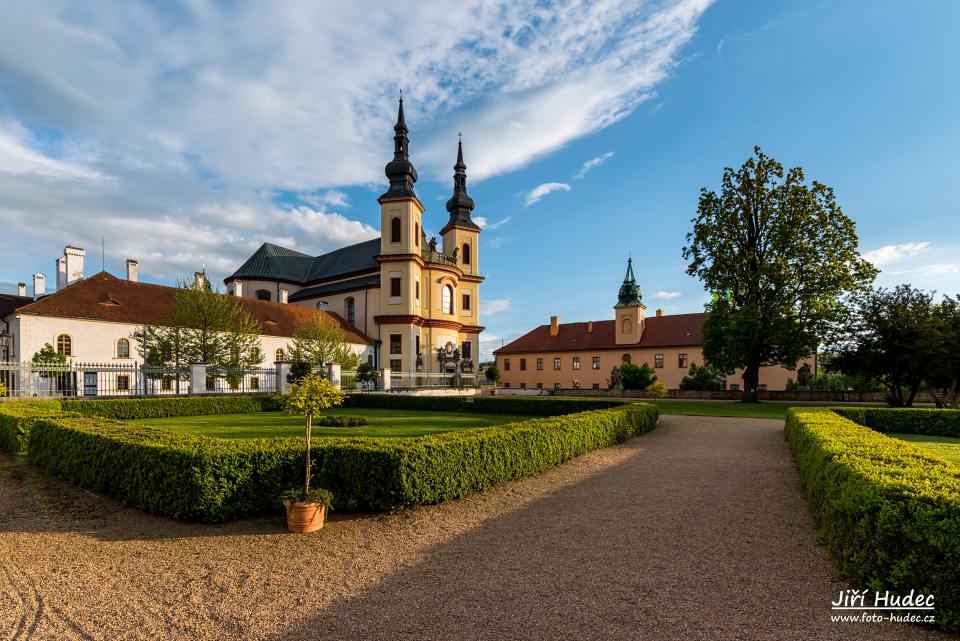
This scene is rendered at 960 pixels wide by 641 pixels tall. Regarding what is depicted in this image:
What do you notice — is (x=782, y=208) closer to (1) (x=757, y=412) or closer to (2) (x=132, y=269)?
(1) (x=757, y=412)

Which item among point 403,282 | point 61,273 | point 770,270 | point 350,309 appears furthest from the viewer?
point 350,309

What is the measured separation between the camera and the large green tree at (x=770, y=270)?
27438 mm

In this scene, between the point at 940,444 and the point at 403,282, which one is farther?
the point at 403,282

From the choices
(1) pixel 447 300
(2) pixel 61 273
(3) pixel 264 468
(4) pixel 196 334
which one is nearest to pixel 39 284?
(2) pixel 61 273

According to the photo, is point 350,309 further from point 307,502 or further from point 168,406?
point 307,502

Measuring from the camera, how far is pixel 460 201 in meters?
51.8

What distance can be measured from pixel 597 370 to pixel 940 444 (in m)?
37.1

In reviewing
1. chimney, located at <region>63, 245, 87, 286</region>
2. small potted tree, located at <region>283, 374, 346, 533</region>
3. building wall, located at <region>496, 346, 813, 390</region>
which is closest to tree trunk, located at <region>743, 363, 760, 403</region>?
building wall, located at <region>496, 346, 813, 390</region>

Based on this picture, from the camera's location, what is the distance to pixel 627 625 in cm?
408

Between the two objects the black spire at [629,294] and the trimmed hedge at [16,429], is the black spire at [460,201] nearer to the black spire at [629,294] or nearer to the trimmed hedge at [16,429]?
the black spire at [629,294]

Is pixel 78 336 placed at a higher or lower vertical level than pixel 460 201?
lower

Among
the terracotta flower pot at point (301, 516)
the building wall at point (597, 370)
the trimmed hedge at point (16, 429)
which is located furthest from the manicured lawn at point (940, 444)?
the building wall at point (597, 370)

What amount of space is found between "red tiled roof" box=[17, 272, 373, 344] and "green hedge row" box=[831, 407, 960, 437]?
3606 cm

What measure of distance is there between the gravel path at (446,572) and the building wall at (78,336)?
81.6 ft
